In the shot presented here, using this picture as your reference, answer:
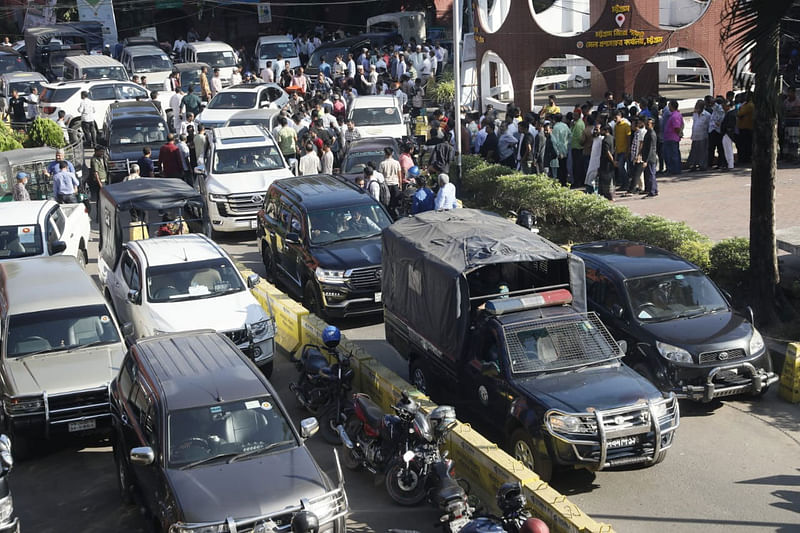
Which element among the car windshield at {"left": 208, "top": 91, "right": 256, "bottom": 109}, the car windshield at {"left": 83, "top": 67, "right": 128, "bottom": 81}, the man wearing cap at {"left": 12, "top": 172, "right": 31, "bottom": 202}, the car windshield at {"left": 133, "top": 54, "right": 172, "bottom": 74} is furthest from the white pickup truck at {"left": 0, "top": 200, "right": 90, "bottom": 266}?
the car windshield at {"left": 133, "top": 54, "right": 172, "bottom": 74}

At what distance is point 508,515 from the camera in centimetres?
880

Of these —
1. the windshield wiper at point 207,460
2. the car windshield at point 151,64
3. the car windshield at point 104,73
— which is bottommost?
the windshield wiper at point 207,460

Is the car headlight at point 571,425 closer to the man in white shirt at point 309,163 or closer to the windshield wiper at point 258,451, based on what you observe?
the windshield wiper at point 258,451

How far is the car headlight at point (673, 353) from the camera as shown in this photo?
12477 mm

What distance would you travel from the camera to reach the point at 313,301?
16.6 m

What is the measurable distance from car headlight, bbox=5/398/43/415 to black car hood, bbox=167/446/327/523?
11.1 feet

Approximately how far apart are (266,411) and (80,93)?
25.1m

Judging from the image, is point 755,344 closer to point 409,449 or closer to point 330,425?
point 409,449

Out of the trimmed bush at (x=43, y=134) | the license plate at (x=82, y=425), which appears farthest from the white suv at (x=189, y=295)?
the trimmed bush at (x=43, y=134)

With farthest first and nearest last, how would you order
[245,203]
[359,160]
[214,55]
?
1. [214,55]
2. [359,160]
3. [245,203]

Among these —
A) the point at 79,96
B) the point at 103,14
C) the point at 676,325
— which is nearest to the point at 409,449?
the point at 676,325

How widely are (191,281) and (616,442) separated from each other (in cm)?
692

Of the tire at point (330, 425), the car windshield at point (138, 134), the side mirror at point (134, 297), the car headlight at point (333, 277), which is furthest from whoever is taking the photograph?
the car windshield at point (138, 134)

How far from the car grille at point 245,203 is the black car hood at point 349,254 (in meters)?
5.29
